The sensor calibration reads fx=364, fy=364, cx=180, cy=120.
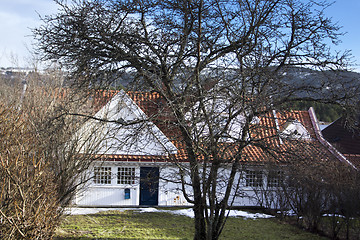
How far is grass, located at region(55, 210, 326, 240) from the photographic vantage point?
10.9 metres

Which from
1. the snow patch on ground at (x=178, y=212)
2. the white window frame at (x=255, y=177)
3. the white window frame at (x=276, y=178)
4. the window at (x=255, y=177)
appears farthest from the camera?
the snow patch on ground at (x=178, y=212)

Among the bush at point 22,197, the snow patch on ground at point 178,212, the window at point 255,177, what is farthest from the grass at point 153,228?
the bush at point 22,197

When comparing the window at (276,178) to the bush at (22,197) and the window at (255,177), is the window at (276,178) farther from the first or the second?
the bush at (22,197)

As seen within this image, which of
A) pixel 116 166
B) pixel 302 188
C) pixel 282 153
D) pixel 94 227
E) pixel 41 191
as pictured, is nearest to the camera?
pixel 282 153

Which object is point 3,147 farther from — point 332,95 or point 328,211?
point 328,211

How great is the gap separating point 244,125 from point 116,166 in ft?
39.1

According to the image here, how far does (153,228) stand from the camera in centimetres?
1246

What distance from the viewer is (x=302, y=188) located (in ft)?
44.1

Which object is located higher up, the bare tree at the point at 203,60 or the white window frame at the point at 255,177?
the bare tree at the point at 203,60

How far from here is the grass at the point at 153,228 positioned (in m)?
10.9

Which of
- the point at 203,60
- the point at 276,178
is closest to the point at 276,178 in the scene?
the point at 276,178

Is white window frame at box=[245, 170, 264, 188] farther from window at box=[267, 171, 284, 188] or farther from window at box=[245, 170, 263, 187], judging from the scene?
window at box=[267, 171, 284, 188]

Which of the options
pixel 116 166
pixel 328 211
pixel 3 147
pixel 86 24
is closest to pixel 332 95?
pixel 86 24

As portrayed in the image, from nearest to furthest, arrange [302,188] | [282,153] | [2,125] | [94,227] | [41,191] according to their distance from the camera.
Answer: [282,153] < [41,191] < [2,125] < [94,227] < [302,188]
